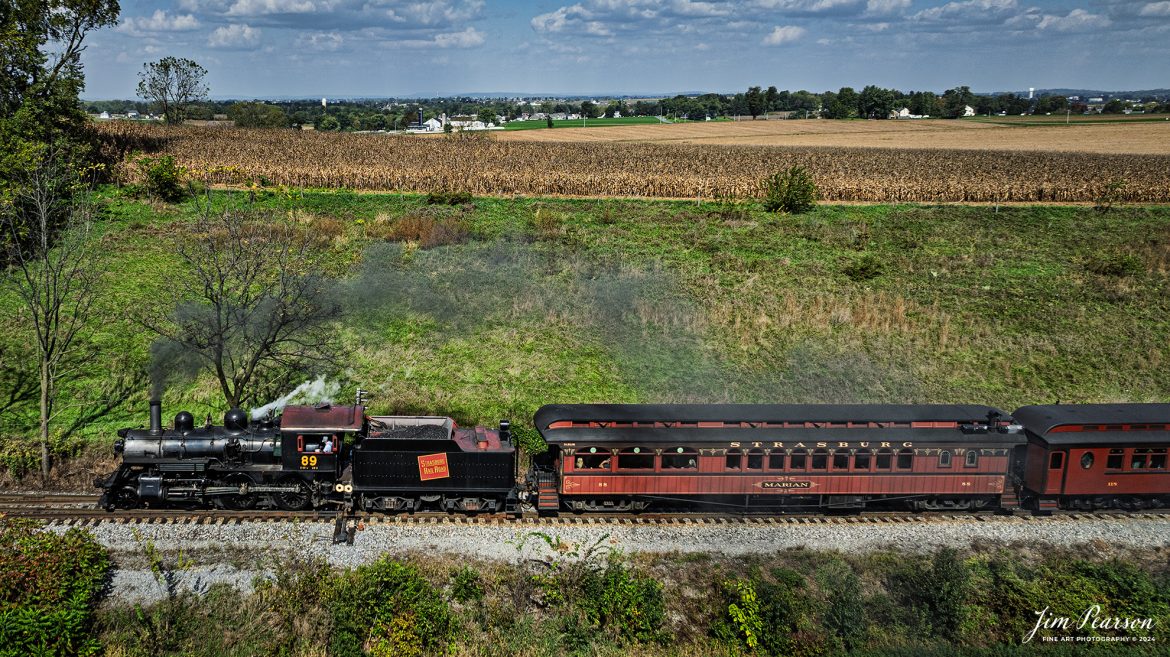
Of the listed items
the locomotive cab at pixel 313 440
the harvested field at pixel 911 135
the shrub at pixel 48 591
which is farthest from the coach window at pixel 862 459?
the harvested field at pixel 911 135

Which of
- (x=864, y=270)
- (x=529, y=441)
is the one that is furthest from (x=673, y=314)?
(x=529, y=441)

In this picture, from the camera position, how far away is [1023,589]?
17.5 metres

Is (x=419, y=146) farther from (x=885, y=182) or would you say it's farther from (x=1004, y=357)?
(x=1004, y=357)

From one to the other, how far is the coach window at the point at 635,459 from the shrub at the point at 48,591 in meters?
11.9

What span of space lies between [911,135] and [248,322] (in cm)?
9819

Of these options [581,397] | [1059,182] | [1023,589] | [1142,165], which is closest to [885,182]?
[1059,182]

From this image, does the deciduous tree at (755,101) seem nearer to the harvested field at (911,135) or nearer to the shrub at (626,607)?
the harvested field at (911,135)

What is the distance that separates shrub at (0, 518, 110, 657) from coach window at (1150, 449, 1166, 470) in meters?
25.7

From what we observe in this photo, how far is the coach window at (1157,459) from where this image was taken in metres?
21.8

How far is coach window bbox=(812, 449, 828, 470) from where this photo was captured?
68.4ft

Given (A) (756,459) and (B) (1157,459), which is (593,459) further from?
(B) (1157,459)

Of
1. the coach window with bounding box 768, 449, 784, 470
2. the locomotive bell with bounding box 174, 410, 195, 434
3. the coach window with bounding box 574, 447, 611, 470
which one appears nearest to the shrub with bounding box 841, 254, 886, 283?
the coach window with bounding box 768, 449, 784, 470

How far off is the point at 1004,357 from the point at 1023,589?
17.6 metres

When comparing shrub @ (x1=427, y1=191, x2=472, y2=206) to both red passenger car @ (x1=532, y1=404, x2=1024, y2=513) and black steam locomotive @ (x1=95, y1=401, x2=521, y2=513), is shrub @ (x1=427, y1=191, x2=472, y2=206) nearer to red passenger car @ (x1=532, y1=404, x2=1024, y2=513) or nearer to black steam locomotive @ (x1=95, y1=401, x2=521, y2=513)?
black steam locomotive @ (x1=95, y1=401, x2=521, y2=513)
